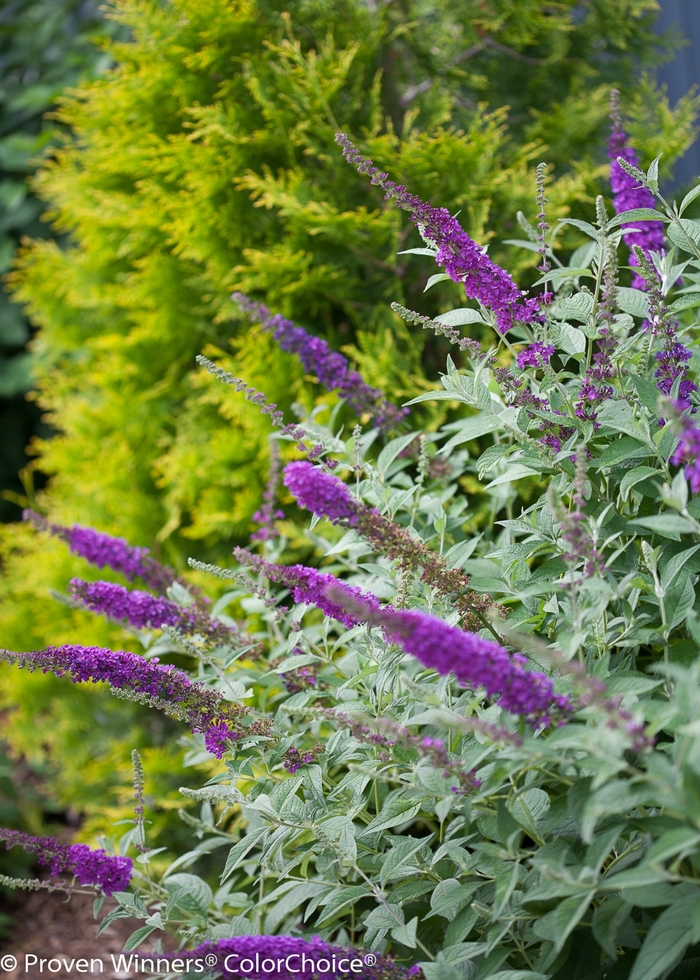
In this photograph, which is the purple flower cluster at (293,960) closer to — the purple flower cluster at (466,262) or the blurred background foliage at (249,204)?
the purple flower cluster at (466,262)

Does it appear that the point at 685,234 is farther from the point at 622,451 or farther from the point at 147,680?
the point at 147,680

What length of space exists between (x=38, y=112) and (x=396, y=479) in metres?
4.10

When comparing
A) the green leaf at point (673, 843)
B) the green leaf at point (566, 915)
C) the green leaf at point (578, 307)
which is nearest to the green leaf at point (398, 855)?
the green leaf at point (566, 915)

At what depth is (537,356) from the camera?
1337mm

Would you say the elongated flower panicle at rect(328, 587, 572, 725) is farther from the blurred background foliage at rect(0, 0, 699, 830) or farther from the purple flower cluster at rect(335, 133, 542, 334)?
the blurred background foliage at rect(0, 0, 699, 830)

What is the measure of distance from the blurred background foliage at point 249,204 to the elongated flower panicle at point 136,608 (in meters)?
1.06

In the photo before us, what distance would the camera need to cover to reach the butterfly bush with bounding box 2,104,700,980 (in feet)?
3.24

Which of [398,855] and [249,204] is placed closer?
[398,855]

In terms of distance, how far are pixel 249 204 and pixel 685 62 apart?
6.17ft

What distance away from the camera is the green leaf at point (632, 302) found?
4.86ft

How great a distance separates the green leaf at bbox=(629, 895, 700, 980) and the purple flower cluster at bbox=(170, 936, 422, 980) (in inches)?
15.4

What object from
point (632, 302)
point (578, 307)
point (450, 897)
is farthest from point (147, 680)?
point (632, 302)

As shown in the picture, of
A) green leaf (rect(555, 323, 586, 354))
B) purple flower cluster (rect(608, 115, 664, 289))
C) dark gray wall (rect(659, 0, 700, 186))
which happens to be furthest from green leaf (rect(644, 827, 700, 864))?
dark gray wall (rect(659, 0, 700, 186))

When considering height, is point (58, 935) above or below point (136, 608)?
below
